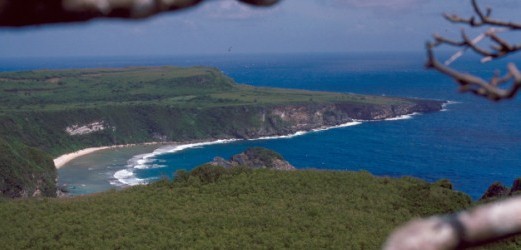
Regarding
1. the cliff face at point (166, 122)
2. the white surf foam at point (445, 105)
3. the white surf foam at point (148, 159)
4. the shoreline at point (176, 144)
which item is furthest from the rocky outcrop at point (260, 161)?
the white surf foam at point (445, 105)

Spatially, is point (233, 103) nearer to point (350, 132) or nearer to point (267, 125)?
point (267, 125)

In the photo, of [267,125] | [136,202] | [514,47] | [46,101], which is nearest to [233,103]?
[267,125]

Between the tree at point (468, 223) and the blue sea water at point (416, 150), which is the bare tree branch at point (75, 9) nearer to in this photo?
the tree at point (468, 223)

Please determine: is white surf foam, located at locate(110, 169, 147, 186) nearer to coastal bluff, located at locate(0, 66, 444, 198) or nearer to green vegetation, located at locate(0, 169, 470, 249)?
coastal bluff, located at locate(0, 66, 444, 198)

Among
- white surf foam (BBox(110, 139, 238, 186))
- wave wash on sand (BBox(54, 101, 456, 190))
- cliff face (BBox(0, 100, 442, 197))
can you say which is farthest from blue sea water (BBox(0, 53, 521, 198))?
cliff face (BBox(0, 100, 442, 197))

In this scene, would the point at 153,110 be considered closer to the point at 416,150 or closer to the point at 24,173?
the point at 416,150
